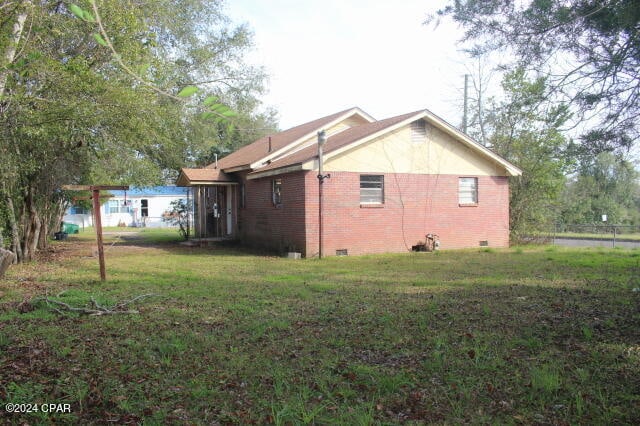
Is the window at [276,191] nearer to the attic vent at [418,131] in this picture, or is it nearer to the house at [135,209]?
the attic vent at [418,131]

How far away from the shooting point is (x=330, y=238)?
50.2 ft

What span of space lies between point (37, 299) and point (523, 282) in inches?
333

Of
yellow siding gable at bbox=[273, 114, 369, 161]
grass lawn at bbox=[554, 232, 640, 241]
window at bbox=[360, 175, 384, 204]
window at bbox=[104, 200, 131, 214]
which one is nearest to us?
window at bbox=[360, 175, 384, 204]

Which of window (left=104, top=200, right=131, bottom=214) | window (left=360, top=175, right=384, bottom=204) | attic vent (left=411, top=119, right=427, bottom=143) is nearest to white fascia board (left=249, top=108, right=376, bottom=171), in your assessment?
window (left=360, top=175, right=384, bottom=204)

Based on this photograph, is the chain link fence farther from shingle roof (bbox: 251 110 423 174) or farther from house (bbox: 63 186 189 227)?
house (bbox: 63 186 189 227)

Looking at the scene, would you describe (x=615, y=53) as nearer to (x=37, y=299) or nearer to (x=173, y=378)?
(x=173, y=378)

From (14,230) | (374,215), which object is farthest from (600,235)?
(14,230)

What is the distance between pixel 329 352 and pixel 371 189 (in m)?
11.4

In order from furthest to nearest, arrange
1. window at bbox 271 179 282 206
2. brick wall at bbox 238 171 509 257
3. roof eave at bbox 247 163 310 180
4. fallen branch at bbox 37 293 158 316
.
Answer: window at bbox 271 179 282 206, brick wall at bbox 238 171 509 257, roof eave at bbox 247 163 310 180, fallen branch at bbox 37 293 158 316

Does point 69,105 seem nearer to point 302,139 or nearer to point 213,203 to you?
point 302,139

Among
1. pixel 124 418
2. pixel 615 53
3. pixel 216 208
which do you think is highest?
pixel 615 53

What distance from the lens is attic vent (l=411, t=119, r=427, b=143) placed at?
1678 cm

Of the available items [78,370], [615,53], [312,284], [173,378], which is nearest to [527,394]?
[173,378]

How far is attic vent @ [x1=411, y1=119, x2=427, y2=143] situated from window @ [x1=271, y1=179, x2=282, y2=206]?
15.8ft
